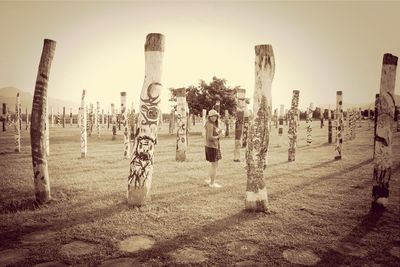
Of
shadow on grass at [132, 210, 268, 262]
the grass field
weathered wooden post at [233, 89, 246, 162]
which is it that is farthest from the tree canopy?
shadow on grass at [132, 210, 268, 262]

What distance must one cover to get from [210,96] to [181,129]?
1740cm

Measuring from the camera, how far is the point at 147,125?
21.7 feet

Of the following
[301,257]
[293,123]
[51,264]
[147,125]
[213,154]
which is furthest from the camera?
[293,123]

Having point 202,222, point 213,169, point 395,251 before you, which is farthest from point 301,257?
point 213,169

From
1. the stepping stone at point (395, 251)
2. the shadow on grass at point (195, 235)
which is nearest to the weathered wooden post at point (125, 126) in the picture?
the shadow on grass at point (195, 235)

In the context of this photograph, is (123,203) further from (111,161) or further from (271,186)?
(111,161)

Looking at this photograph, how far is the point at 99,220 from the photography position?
557 centimetres

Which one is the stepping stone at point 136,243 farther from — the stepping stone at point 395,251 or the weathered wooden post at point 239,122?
the weathered wooden post at point 239,122

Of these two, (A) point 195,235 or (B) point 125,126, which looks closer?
(A) point 195,235

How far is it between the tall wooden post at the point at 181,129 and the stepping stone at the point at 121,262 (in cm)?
901

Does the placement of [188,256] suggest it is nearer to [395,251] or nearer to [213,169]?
[395,251]

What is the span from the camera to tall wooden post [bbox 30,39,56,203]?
6.48 meters

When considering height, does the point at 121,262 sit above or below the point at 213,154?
below

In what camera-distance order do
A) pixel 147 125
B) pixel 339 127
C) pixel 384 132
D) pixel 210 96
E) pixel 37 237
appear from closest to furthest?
pixel 37 237 → pixel 384 132 → pixel 147 125 → pixel 339 127 → pixel 210 96
